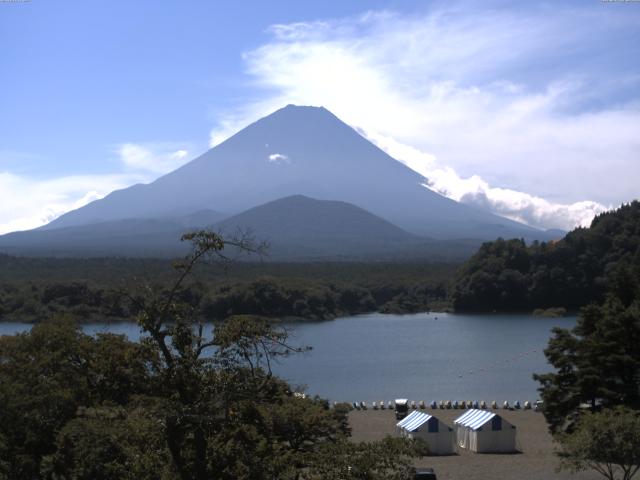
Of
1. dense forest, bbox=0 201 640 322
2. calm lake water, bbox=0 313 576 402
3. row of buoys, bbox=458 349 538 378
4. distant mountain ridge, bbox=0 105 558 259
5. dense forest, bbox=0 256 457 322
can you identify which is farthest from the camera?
distant mountain ridge, bbox=0 105 558 259

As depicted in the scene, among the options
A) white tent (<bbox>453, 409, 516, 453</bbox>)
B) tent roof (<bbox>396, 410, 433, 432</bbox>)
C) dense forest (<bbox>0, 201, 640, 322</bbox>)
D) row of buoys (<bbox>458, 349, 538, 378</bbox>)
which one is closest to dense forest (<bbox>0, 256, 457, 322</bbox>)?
dense forest (<bbox>0, 201, 640, 322</bbox>)

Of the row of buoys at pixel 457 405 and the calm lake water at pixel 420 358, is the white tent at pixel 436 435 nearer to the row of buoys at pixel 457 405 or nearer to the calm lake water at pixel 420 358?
the calm lake water at pixel 420 358

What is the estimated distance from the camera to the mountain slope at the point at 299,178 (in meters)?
135

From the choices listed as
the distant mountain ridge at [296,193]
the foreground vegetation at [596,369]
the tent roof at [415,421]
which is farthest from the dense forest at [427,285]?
the distant mountain ridge at [296,193]

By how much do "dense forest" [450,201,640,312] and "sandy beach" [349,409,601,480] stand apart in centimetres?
2610

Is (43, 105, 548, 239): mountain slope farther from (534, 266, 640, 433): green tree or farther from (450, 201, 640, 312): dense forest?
(534, 266, 640, 433): green tree

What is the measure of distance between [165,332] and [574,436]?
598 centimetres

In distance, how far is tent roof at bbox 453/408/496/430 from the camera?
13.8 metres

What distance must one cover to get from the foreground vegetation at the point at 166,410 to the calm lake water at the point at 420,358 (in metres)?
9.14

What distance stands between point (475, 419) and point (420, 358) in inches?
495

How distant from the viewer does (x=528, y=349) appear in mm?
27891

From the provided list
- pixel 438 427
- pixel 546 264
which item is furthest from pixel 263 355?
pixel 546 264

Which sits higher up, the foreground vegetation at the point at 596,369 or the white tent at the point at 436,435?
the foreground vegetation at the point at 596,369

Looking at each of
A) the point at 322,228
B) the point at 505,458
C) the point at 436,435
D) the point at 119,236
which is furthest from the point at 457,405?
the point at 322,228
